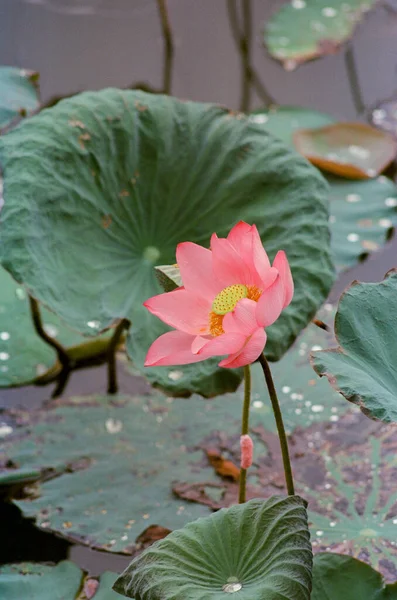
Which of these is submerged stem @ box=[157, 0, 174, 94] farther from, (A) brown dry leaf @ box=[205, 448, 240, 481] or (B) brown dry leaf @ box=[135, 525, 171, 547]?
(B) brown dry leaf @ box=[135, 525, 171, 547]

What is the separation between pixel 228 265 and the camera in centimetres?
99

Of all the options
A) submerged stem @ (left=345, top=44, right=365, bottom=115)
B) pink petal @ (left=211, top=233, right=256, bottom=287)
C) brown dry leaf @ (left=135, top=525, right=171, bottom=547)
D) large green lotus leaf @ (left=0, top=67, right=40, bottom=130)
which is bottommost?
brown dry leaf @ (left=135, top=525, right=171, bottom=547)

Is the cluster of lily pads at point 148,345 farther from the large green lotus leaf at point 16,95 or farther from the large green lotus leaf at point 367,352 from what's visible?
the large green lotus leaf at point 16,95

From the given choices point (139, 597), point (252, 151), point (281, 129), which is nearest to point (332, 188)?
point (281, 129)

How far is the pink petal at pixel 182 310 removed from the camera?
98cm

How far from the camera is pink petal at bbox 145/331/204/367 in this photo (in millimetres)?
958

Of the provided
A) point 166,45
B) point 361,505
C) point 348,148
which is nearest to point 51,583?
point 361,505

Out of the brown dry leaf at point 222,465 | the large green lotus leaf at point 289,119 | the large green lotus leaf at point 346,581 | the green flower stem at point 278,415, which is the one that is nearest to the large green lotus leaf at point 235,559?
the green flower stem at point 278,415

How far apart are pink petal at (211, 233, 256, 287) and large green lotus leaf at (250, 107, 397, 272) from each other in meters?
→ 0.85

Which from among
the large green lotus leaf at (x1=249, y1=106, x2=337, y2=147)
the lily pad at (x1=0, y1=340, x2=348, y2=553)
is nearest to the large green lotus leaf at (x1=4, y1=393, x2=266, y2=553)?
the lily pad at (x1=0, y1=340, x2=348, y2=553)

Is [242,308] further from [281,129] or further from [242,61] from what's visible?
[242,61]

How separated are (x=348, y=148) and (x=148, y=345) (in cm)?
104

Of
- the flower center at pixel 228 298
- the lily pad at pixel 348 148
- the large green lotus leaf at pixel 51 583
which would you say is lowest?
the large green lotus leaf at pixel 51 583

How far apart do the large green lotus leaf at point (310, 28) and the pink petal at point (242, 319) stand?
179cm
